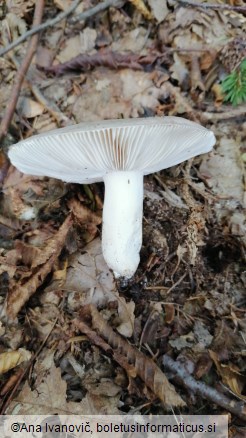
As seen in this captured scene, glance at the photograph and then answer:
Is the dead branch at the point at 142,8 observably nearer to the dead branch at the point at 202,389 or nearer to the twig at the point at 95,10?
the twig at the point at 95,10

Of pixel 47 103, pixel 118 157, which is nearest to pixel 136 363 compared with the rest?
pixel 118 157

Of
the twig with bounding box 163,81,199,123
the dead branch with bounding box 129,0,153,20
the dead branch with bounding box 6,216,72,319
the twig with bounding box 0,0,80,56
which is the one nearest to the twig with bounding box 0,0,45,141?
the twig with bounding box 0,0,80,56

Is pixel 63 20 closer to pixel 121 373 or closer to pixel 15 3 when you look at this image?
pixel 15 3

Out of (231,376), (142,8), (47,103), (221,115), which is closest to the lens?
(231,376)

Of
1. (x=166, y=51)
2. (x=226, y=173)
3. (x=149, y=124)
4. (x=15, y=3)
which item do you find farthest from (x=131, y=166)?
(x=15, y=3)

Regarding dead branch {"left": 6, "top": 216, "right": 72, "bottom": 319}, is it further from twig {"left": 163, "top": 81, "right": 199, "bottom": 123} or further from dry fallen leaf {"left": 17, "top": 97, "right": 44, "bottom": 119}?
twig {"left": 163, "top": 81, "right": 199, "bottom": 123}

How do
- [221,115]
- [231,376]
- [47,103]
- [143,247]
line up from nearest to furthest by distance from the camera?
[231,376] < [143,247] < [221,115] < [47,103]

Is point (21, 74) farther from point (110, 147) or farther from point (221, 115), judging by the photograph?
point (221, 115)
